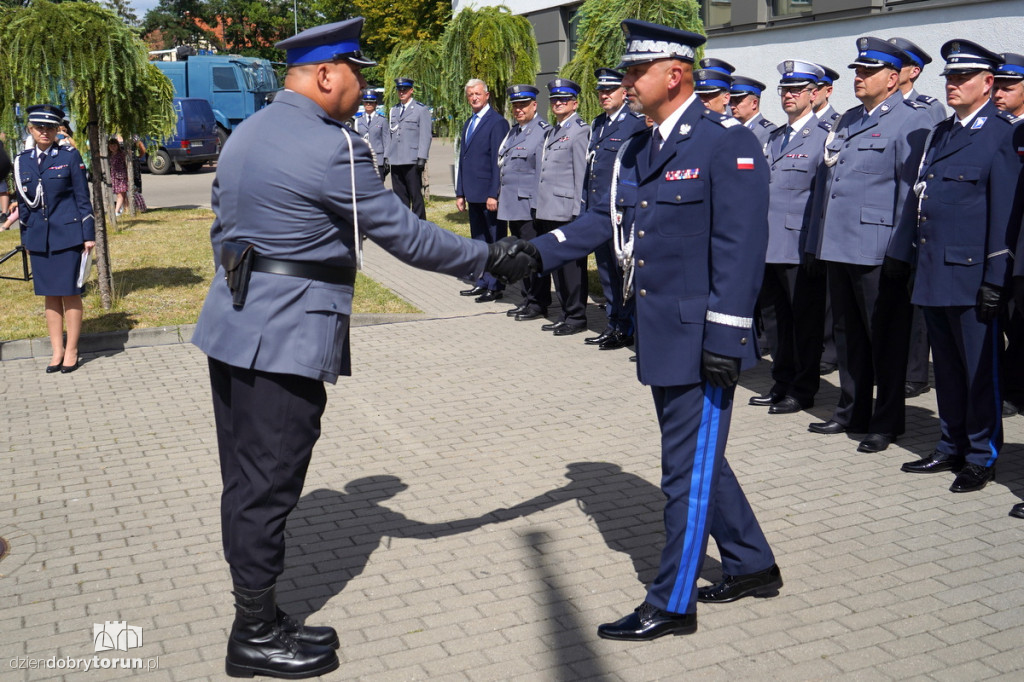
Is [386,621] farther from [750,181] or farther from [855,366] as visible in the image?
[855,366]

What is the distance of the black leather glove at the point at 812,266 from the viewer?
7.05m

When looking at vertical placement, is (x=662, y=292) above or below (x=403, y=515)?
above

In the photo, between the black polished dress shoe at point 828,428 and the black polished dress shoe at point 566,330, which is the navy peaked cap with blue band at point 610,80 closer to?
the black polished dress shoe at point 566,330

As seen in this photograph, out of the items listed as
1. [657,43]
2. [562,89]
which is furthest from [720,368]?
[562,89]

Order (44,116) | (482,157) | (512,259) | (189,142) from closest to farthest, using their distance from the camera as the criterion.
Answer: (512,259) < (44,116) < (482,157) < (189,142)

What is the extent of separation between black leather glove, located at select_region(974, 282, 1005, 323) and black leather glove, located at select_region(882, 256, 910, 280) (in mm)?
620

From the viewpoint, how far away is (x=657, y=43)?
12.8ft

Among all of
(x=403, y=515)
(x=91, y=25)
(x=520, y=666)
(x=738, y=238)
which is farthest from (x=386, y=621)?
(x=91, y=25)

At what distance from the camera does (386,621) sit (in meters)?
4.30

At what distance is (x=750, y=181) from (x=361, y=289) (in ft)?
28.7

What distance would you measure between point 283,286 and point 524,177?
6972 millimetres

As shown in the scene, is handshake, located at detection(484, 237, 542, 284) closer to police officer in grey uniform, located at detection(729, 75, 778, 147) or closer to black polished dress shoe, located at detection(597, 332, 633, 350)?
police officer in grey uniform, located at detection(729, 75, 778, 147)

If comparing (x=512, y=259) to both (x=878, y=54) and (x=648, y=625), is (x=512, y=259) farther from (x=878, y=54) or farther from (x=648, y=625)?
(x=878, y=54)

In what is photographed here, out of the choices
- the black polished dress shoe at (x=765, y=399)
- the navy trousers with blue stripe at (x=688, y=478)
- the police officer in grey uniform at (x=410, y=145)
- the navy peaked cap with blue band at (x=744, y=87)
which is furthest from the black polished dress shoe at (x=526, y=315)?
the navy trousers with blue stripe at (x=688, y=478)
